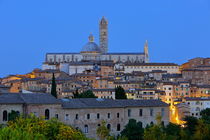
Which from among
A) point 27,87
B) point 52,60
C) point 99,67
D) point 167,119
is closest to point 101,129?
point 167,119

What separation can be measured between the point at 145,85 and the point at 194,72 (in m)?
10.0

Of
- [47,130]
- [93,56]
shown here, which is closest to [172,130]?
[47,130]

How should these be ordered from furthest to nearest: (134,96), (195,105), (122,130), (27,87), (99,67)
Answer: (99,67) → (27,87) → (134,96) → (195,105) → (122,130)

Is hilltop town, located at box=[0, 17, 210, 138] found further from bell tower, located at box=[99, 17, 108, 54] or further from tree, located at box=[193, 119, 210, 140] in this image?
tree, located at box=[193, 119, 210, 140]

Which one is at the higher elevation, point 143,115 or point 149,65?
point 149,65

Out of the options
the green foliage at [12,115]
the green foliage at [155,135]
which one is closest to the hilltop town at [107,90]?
the green foliage at [12,115]

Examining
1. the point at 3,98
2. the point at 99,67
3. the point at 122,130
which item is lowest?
the point at 122,130

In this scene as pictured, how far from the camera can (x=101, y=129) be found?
3059cm

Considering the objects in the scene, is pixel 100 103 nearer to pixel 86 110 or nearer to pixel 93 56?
pixel 86 110

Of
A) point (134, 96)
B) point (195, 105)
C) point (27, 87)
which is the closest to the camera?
point (195, 105)

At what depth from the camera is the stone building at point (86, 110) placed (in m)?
33.2

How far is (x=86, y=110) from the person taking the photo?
35.5 m

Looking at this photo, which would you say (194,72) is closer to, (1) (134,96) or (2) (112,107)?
(1) (134,96)

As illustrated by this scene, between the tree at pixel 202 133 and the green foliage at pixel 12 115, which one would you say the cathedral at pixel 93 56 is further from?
the tree at pixel 202 133
